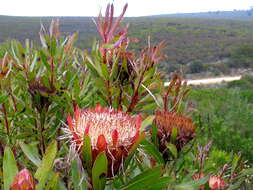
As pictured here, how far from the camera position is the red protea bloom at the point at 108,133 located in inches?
26.3

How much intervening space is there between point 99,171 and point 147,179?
Result: 10 centimetres

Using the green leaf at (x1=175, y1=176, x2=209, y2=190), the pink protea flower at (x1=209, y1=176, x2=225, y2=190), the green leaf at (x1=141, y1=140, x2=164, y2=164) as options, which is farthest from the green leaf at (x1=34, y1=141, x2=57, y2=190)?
the pink protea flower at (x1=209, y1=176, x2=225, y2=190)

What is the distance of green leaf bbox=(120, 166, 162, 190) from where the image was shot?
2.22ft

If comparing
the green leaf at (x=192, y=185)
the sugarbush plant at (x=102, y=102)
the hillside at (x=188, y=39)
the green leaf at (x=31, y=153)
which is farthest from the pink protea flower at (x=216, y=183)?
the hillside at (x=188, y=39)

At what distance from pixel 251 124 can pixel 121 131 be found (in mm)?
4854

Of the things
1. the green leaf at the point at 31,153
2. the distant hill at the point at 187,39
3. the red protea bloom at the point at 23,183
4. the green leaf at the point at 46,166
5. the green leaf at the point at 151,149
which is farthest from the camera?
the distant hill at the point at 187,39

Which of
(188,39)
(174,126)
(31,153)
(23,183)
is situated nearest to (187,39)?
(188,39)

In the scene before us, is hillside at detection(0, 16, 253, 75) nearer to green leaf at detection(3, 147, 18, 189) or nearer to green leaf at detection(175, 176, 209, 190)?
green leaf at detection(175, 176, 209, 190)

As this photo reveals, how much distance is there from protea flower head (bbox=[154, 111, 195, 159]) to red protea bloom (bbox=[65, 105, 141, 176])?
198mm

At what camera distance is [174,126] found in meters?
0.92

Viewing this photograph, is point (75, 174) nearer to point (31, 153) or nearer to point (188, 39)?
point (31, 153)

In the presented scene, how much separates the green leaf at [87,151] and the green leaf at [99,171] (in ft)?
0.08

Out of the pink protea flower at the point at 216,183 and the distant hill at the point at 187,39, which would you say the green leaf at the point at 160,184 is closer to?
the pink protea flower at the point at 216,183

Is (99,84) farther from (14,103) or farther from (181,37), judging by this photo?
(181,37)
